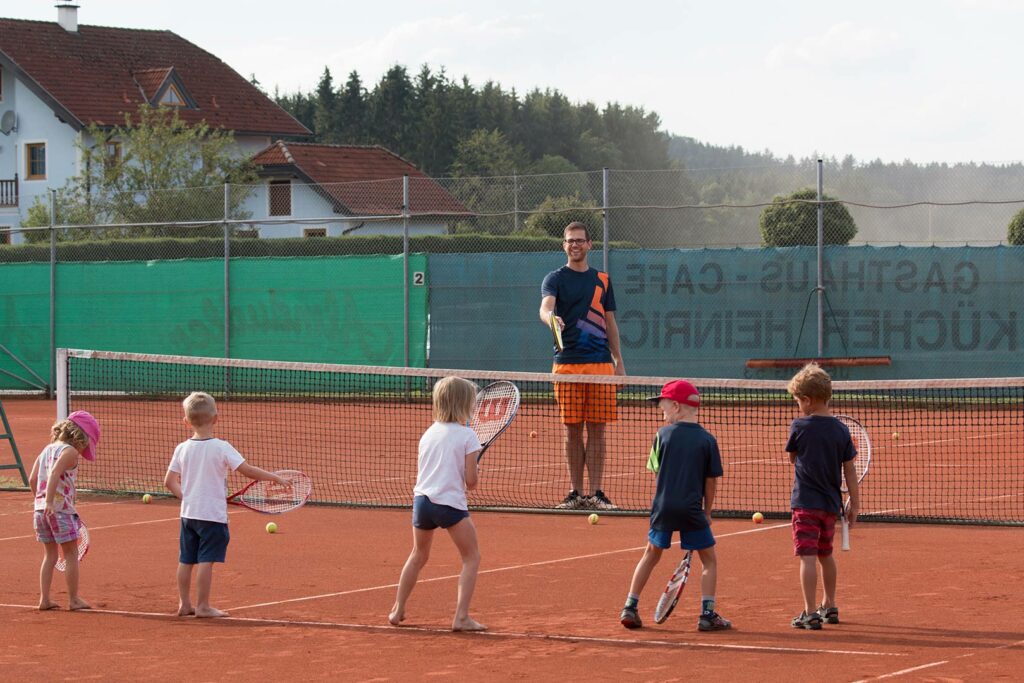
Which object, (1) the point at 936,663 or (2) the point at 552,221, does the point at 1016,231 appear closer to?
(2) the point at 552,221

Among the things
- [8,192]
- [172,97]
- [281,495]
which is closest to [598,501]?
[281,495]

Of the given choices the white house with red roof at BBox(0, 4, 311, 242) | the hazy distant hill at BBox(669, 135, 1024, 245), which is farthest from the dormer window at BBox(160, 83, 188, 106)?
the hazy distant hill at BBox(669, 135, 1024, 245)

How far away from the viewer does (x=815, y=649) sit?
18.7 ft

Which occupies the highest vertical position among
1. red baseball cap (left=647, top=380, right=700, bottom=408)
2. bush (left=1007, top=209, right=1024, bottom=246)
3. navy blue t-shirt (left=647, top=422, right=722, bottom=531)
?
bush (left=1007, top=209, right=1024, bottom=246)

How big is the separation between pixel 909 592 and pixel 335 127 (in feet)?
241

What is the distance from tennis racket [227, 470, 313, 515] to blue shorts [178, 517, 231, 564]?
6.7 inches

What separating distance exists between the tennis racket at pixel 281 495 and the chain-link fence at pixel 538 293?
421 inches

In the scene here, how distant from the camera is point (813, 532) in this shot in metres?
6.28

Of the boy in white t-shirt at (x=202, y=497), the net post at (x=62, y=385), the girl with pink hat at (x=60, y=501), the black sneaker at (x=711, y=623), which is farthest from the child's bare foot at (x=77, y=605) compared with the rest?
the net post at (x=62, y=385)

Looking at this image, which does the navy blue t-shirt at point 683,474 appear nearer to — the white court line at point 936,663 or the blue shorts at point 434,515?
the blue shorts at point 434,515

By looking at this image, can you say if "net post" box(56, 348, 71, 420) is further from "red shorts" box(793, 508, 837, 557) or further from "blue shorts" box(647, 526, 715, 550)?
"red shorts" box(793, 508, 837, 557)

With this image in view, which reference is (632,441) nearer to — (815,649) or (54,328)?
(815,649)

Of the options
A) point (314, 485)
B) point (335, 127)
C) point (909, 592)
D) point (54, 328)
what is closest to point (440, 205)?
point (54, 328)

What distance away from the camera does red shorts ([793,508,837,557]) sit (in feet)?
20.5
